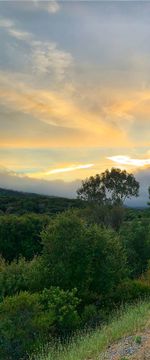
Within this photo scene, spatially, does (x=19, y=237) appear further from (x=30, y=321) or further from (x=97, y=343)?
(x=97, y=343)

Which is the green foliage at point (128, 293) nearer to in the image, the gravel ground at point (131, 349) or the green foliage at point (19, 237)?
the gravel ground at point (131, 349)

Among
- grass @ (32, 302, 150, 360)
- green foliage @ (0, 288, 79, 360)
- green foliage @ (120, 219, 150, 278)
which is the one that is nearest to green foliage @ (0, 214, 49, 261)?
green foliage @ (120, 219, 150, 278)

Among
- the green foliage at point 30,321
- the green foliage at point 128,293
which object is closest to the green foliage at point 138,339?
the green foliage at point 30,321

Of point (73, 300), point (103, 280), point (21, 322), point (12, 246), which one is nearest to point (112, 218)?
point (12, 246)

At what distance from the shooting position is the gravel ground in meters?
14.8

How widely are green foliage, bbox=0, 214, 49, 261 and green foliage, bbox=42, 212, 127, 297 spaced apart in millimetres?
23770

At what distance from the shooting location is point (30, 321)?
2078 cm

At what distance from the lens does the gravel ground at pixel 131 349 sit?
48.4ft

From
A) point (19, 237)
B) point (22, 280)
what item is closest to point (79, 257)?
point (22, 280)

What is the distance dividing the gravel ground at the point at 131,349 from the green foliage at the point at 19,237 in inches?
1531

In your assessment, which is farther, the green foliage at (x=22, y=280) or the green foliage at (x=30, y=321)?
the green foliage at (x=22, y=280)

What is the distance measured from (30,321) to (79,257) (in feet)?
33.7

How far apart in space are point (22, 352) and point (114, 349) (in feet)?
17.1

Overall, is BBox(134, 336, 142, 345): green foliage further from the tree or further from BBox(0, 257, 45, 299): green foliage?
the tree
